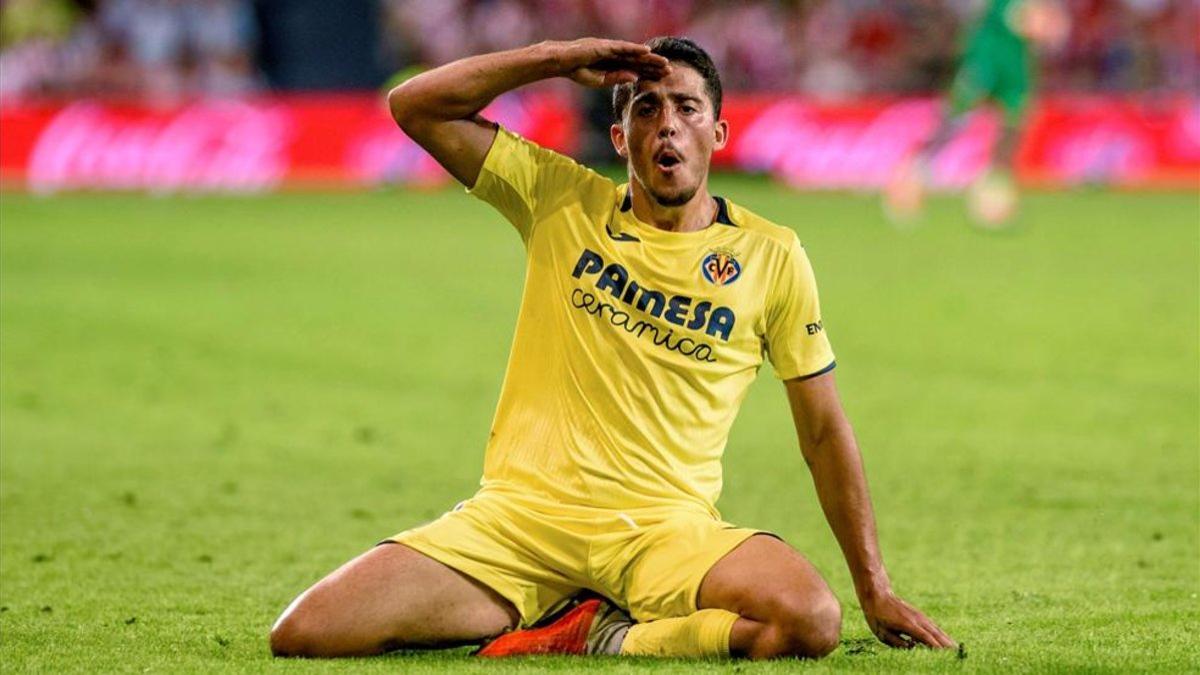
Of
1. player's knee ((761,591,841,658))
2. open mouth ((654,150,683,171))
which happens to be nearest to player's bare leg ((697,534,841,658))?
player's knee ((761,591,841,658))

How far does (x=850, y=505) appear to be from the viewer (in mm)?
6027

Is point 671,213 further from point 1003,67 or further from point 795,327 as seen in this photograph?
point 1003,67

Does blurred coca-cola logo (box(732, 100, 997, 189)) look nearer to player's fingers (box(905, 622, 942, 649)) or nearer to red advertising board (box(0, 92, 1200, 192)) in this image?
red advertising board (box(0, 92, 1200, 192))

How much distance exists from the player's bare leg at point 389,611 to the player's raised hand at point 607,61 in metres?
1.43

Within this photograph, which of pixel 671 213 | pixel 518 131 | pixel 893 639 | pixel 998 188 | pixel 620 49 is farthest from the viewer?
pixel 518 131

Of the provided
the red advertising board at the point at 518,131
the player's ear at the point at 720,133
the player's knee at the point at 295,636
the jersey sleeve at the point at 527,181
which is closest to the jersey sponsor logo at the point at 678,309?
the jersey sleeve at the point at 527,181

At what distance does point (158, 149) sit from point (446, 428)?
685 inches

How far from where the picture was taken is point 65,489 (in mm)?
9672

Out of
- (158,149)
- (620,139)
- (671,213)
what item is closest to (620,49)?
(620,139)

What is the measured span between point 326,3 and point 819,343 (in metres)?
26.5

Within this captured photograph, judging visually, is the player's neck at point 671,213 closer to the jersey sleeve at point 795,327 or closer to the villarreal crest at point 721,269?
the villarreal crest at point 721,269

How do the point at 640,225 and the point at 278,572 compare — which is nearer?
the point at 640,225

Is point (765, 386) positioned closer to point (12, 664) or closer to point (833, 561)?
point (833, 561)

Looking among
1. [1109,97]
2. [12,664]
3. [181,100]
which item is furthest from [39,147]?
[12,664]
